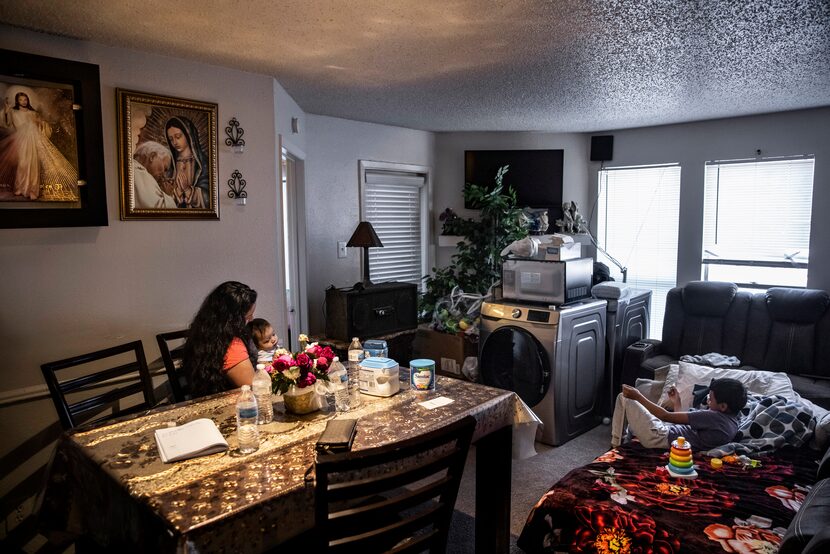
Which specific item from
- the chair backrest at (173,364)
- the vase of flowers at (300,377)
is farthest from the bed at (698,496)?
the chair backrest at (173,364)

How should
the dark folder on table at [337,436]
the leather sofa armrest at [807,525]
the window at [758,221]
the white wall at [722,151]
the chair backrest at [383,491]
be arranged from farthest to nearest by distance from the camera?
the window at [758,221], the white wall at [722,151], the dark folder on table at [337,436], the leather sofa armrest at [807,525], the chair backrest at [383,491]

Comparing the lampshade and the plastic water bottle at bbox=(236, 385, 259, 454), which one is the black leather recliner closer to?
the lampshade

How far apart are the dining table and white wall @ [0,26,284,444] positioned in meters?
0.95

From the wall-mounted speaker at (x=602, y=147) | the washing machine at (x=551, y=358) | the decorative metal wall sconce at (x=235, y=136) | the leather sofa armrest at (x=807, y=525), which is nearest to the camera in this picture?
the leather sofa armrest at (x=807, y=525)

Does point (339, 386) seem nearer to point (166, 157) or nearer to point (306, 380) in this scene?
point (306, 380)

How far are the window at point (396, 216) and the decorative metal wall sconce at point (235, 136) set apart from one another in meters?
1.72

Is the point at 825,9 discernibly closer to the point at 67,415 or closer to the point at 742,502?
the point at 742,502

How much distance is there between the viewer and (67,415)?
2.18 m

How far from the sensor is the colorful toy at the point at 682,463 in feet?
7.89

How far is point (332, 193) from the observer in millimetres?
4578

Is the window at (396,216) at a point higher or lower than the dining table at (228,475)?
higher

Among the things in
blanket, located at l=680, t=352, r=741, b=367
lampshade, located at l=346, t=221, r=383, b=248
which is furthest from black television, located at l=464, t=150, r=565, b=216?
blanket, located at l=680, t=352, r=741, b=367

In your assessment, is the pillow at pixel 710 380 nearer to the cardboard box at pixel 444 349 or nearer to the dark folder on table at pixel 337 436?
the cardboard box at pixel 444 349

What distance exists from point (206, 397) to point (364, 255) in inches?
93.5
